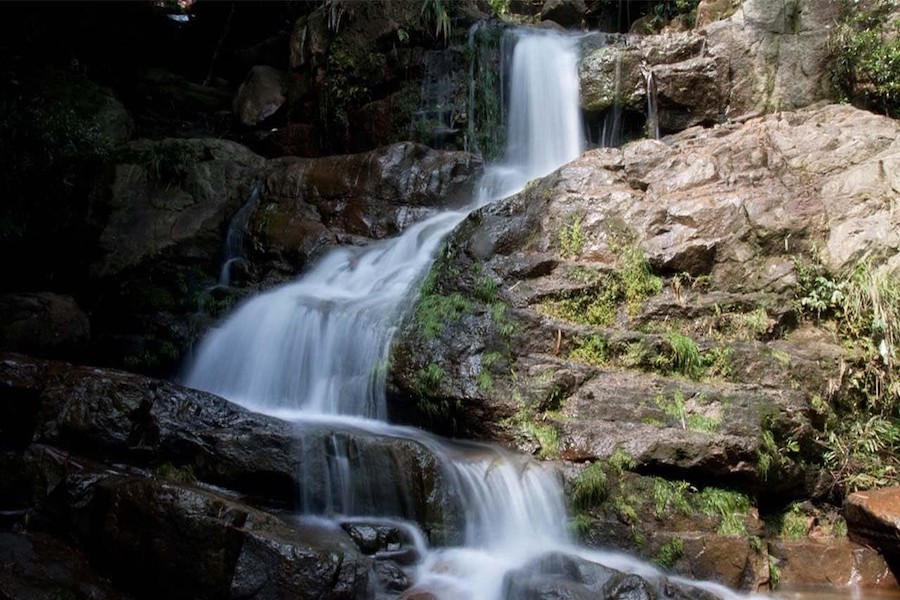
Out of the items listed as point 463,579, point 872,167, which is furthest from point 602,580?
point 872,167

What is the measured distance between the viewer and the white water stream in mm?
5848

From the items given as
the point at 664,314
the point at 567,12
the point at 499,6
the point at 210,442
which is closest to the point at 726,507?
the point at 664,314

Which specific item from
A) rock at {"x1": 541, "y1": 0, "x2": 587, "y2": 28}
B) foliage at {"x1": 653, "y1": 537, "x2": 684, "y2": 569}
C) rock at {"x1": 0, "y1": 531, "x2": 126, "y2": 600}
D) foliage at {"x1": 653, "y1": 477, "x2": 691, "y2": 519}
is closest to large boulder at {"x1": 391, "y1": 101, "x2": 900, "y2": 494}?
foliage at {"x1": 653, "y1": 477, "x2": 691, "y2": 519}

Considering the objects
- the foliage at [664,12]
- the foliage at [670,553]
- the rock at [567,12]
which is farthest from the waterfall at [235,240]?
the rock at [567,12]

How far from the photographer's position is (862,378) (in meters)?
7.03

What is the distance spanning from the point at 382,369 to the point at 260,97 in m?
9.96

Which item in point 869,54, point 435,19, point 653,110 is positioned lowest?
point 653,110

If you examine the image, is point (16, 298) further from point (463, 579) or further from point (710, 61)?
point (710, 61)

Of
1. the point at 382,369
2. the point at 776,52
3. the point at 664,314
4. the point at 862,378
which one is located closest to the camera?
the point at 862,378

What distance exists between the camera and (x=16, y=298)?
26.5 ft

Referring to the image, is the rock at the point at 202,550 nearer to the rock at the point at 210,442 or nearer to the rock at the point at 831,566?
the rock at the point at 210,442

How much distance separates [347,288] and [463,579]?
5.25 m

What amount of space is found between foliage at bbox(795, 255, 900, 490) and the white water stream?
8.54 feet

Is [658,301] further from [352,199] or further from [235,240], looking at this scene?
[235,240]
